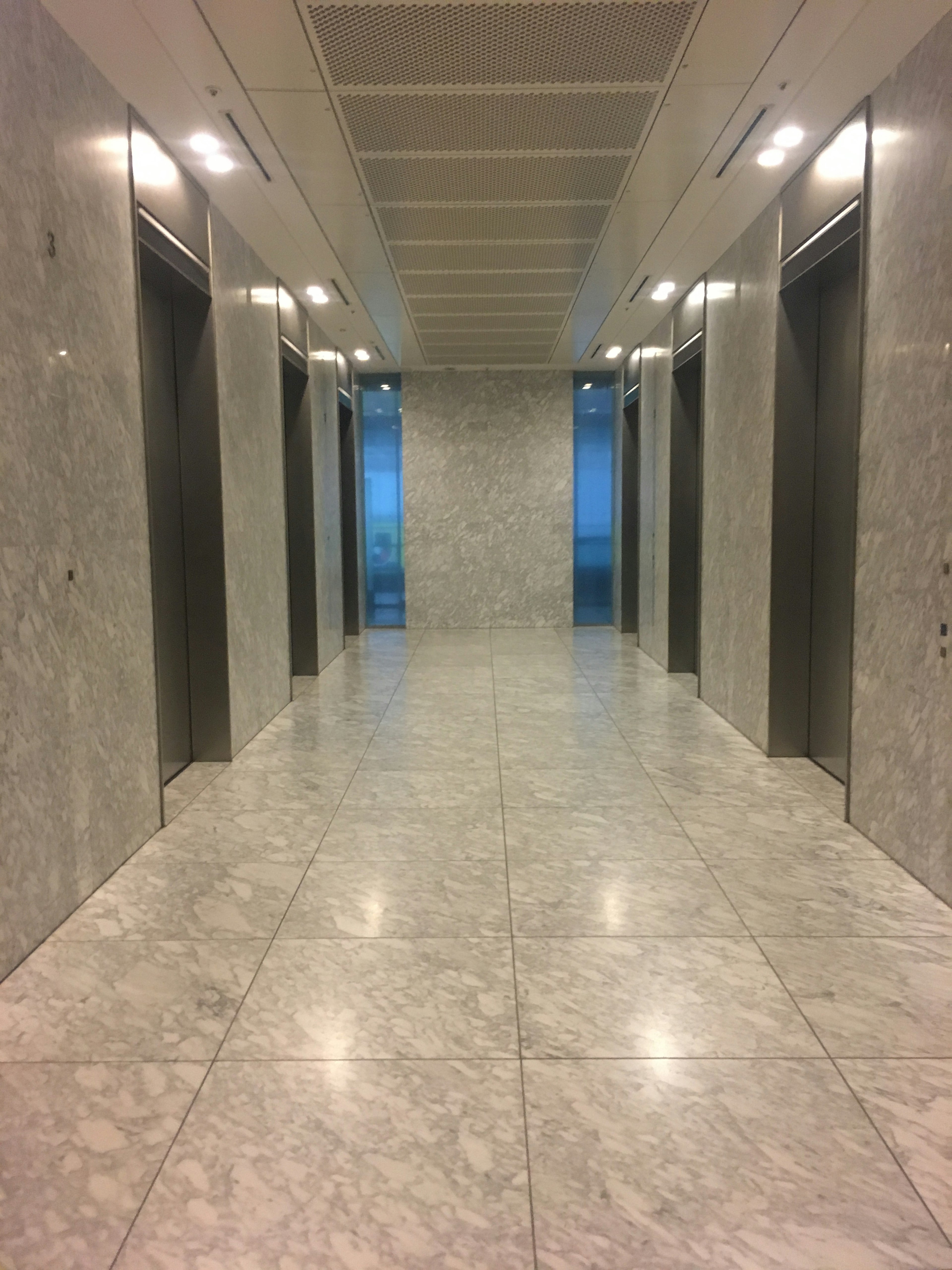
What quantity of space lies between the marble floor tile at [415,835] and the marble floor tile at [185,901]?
1.11 feet

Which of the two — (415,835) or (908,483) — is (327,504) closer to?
(415,835)

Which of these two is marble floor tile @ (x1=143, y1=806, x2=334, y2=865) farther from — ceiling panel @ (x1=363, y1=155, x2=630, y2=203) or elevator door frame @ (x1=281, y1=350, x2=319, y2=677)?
elevator door frame @ (x1=281, y1=350, x2=319, y2=677)

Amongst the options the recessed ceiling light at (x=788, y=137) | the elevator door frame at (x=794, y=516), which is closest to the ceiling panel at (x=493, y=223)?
the recessed ceiling light at (x=788, y=137)

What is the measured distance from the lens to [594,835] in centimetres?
469

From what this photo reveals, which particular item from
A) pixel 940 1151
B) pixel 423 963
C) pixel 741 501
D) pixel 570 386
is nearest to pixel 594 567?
pixel 570 386

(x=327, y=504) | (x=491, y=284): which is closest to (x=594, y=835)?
(x=491, y=284)

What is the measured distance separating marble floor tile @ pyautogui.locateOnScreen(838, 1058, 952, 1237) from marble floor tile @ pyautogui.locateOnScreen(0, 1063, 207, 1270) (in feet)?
6.35

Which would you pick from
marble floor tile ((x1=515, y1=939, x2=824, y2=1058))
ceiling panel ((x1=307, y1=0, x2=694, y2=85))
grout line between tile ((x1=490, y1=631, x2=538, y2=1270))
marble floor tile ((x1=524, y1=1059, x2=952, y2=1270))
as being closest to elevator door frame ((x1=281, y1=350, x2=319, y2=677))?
grout line between tile ((x1=490, y1=631, x2=538, y2=1270))

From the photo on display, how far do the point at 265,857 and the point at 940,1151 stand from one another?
122 inches

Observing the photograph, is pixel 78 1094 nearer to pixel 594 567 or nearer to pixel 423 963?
pixel 423 963

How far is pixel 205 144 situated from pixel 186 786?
3785mm

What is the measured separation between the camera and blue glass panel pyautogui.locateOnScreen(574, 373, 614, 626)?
1369 cm

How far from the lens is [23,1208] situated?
7.16ft

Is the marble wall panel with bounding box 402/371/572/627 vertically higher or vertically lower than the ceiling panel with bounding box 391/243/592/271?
lower
